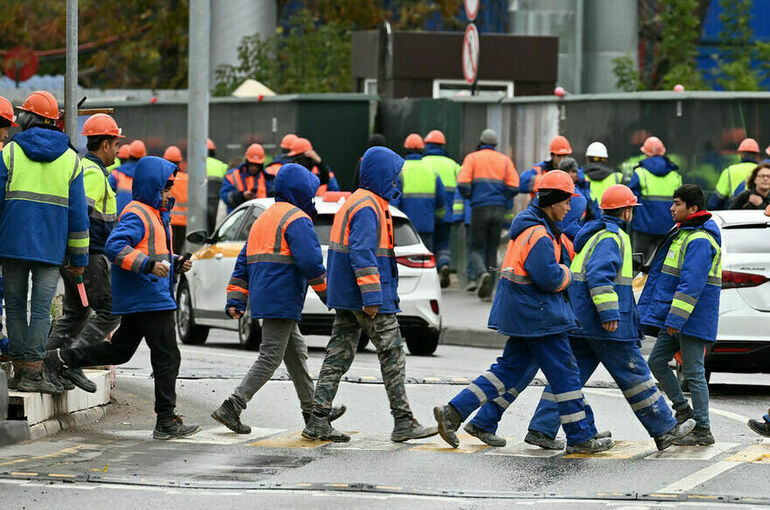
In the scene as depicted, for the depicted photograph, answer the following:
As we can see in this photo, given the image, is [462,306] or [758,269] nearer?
[758,269]

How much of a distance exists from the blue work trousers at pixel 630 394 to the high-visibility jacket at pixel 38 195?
3.18m

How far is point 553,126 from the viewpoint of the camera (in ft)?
76.7

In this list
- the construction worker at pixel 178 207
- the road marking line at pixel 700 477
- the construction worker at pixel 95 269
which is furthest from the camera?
the construction worker at pixel 178 207

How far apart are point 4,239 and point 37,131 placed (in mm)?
703

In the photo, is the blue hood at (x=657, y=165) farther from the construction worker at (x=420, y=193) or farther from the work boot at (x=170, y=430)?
the work boot at (x=170, y=430)

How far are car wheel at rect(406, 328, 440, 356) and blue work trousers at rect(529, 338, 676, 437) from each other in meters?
5.91

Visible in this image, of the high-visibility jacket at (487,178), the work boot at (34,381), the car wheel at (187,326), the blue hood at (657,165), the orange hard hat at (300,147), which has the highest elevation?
the orange hard hat at (300,147)

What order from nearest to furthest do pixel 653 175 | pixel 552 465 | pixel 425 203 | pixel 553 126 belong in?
pixel 552 465
pixel 653 175
pixel 425 203
pixel 553 126

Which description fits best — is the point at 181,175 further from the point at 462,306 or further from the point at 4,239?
the point at 4,239

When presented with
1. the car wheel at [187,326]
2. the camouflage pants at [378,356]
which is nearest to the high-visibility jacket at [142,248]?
the camouflage pants at [378,356]

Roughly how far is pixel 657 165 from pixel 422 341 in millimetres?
4639

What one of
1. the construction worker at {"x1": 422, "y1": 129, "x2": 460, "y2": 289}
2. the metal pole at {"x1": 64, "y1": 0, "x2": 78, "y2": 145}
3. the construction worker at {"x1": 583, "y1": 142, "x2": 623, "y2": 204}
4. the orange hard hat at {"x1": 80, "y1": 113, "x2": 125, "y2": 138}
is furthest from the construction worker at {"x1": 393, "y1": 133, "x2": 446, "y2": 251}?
the orange hard hat at {"x1": 80, "y1": 113, "x2": 125, "y2": 138}

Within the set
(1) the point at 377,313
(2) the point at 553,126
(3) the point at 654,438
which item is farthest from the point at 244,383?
(2) the point at 553,126

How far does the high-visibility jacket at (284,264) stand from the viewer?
11.2 metres
